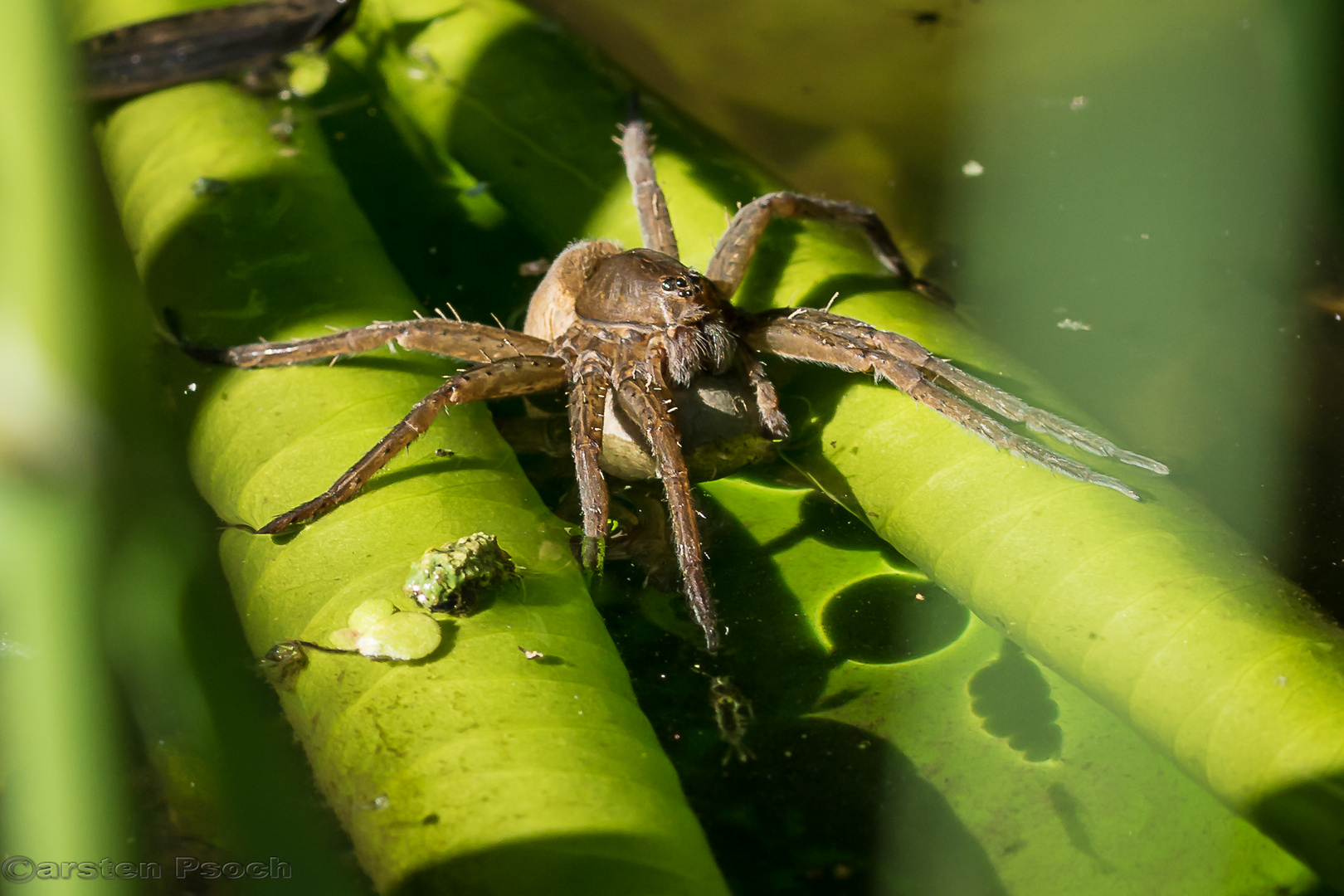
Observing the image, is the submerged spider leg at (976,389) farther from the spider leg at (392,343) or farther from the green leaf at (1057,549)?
the spider leg at (392,343)

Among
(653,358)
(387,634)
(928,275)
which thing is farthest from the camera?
(928,275)

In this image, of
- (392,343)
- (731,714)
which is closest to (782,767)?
(731,714)

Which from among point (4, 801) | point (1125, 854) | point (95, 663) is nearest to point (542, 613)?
point (4, 801)

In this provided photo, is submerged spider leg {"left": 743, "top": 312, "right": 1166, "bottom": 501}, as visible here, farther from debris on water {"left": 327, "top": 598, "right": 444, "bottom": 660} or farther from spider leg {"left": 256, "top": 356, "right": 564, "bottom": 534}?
debris on water {"left": 327, "top": 598, "right": 444, "bottom": 660}

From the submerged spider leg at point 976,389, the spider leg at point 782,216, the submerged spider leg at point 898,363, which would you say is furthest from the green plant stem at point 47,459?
the spider leg at point 782,216

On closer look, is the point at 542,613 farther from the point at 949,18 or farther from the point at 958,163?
the point at 949,18

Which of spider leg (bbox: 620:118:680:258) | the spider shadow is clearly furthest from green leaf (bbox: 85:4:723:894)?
spider leg (bbox: 620:118:680:258)

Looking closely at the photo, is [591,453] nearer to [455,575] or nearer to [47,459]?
[455,575]
